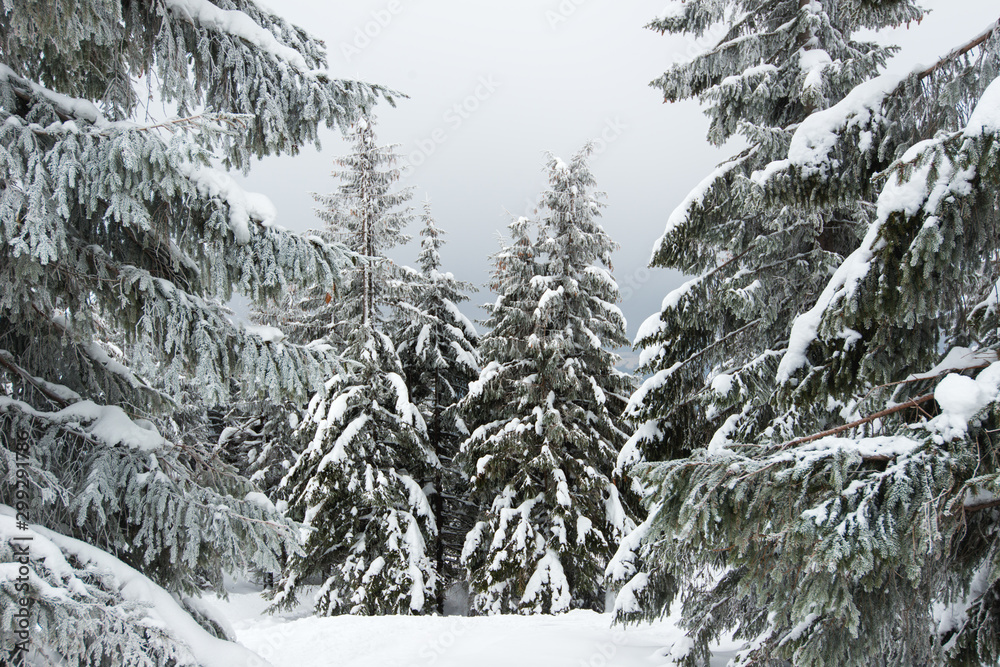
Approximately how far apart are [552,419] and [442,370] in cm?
529

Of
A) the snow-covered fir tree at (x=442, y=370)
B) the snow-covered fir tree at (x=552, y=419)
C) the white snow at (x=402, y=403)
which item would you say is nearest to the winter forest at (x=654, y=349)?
the snow-covered fir tree at (x=552, y=419)

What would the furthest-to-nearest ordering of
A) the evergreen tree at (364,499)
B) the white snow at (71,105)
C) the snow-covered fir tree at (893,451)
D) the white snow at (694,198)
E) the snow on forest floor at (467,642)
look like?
the evergreen tree at (364,499) → the snow on forest floor at (467,642) → the white snow at (694,198) → the white snow at (71,105) → the snow-covered fir tree at (893,451)

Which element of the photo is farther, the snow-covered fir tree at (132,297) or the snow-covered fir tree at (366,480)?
the snow-covered fir tree at (366,480)

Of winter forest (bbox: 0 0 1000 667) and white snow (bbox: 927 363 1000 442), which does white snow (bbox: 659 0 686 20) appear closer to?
winter forest (bbox: 0 0 1000 667)

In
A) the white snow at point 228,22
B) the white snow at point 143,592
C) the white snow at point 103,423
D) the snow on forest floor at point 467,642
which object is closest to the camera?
the white snow at point 143,592

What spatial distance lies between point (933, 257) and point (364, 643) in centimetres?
905

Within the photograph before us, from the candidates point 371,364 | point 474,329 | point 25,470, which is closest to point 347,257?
point 25,470

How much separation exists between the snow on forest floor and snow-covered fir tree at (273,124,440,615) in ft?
8.63

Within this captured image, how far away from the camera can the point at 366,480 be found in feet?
43.4

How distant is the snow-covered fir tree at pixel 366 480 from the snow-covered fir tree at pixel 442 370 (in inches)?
52.8

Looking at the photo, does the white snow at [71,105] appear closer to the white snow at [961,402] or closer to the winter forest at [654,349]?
the winter forest at [654,349]

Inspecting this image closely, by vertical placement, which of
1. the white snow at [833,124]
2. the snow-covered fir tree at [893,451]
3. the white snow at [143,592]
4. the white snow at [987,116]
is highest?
the white snow at [833,124]

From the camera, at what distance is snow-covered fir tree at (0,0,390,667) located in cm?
304

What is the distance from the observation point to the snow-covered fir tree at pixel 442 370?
52.7 ft
